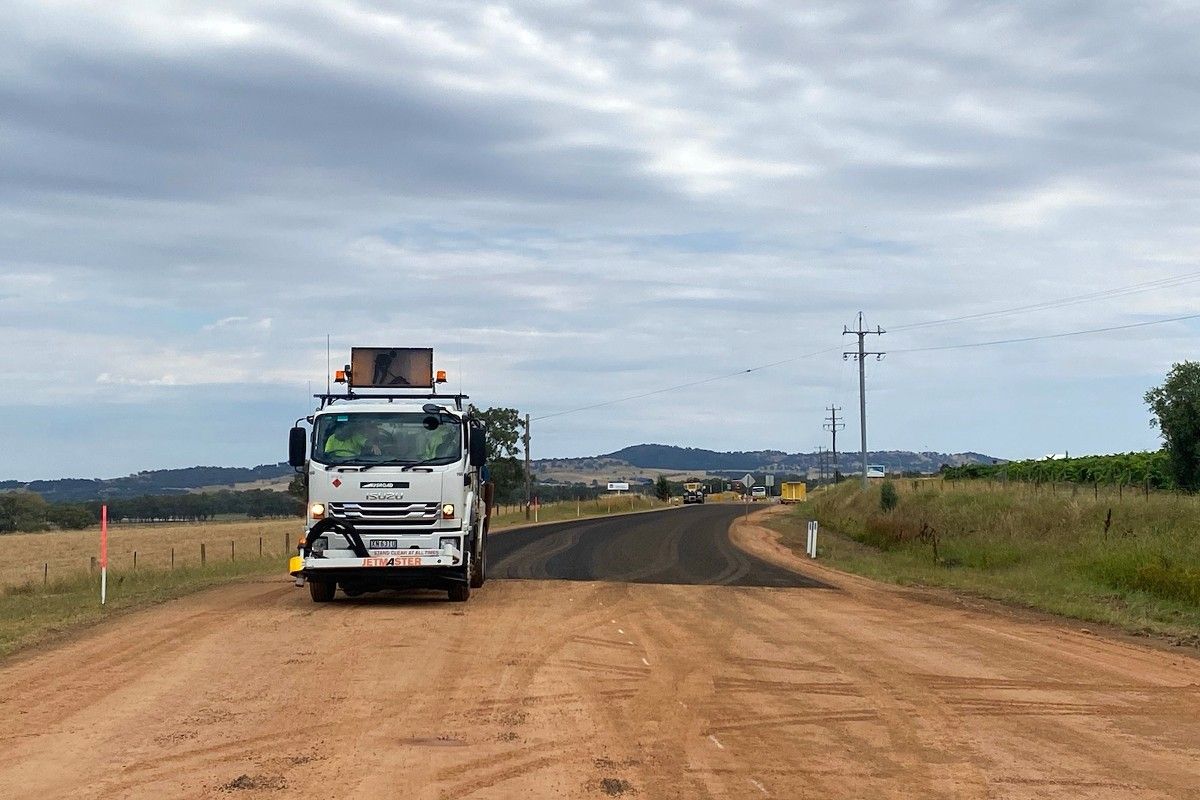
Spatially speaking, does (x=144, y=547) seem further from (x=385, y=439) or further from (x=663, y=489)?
(x=663, y=489)

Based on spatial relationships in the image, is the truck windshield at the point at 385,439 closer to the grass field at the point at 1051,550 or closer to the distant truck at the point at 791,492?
the grass field at the point at 1051,550

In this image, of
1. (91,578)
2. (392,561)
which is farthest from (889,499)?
(392,561)

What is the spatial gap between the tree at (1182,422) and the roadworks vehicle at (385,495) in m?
41.0

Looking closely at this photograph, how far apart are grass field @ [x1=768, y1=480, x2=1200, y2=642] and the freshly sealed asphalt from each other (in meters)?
2.66

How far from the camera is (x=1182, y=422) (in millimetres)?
51750

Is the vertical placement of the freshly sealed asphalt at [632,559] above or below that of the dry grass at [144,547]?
above

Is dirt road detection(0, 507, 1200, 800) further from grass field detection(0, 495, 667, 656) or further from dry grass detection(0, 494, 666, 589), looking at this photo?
dry grass detection(0, 494, 666, 589)

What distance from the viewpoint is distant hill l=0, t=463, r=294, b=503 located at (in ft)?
142

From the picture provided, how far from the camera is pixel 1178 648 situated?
573 inches

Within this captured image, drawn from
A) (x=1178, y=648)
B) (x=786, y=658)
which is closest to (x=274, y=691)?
(x=786, y=658)

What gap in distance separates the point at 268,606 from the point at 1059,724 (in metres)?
11.7

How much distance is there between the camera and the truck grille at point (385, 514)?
1717cm

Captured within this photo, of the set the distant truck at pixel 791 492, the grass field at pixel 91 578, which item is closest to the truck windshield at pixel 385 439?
the grass field at pixel 91 578

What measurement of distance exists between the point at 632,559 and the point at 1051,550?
9292 mm
